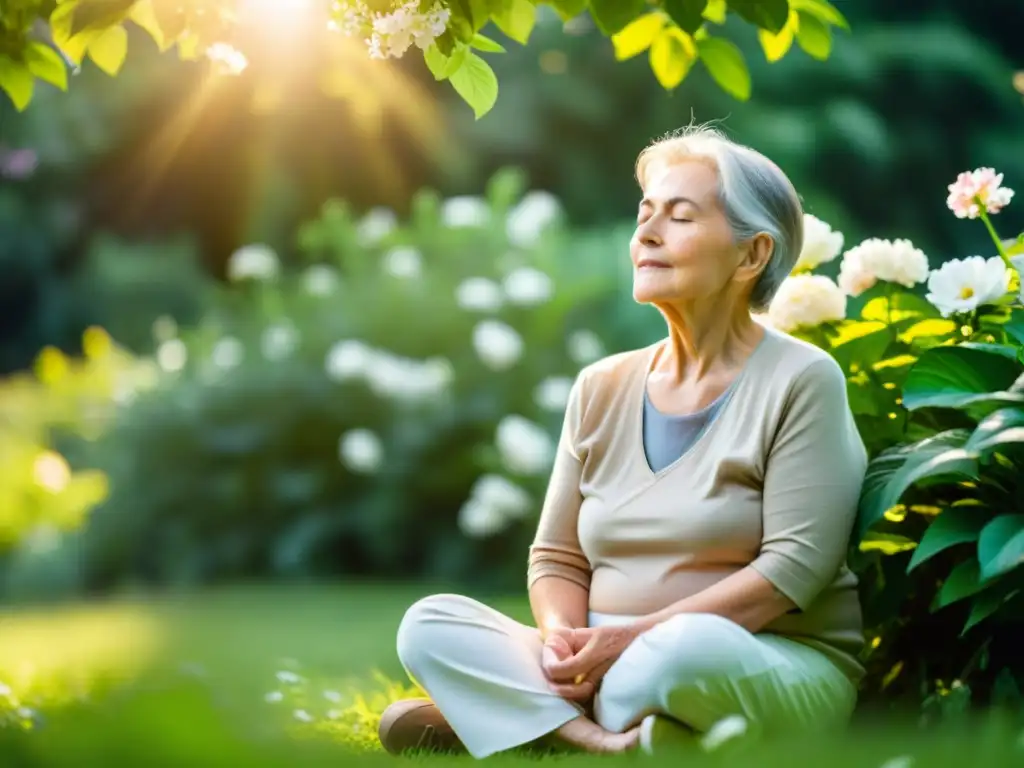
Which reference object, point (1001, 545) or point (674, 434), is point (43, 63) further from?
point (1001, 545)

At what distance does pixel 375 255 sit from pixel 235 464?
1342 millimetres

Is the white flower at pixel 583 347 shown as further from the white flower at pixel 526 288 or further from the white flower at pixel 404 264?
the white flower at pixel 404 264

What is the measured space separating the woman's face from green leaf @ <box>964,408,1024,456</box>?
1.75 feet

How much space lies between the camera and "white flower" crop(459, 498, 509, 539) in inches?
219

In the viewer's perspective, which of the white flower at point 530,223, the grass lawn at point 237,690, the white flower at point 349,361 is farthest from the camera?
the white flower at point 530,223

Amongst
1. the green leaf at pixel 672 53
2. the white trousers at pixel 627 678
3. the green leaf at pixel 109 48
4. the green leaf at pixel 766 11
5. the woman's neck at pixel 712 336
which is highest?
the green leaf at pixel 109 48

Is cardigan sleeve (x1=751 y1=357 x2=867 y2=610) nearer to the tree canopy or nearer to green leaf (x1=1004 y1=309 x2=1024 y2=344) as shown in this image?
green leaf (x1=1004 y1=309 x2=1024 y2=344)

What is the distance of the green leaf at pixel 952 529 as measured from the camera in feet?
8.97

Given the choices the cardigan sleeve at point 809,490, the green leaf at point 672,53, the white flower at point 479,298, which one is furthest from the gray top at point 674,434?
the white flower at point 479,298

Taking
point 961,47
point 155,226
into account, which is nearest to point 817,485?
point 961,47

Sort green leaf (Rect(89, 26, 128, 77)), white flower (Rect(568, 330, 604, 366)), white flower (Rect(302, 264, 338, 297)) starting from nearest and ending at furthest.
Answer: green leaf (Rect(89, 26, 128, 77)) < white flower (Rect(568, 330, 604, 366)) < white flower (Rect(302, 264, 338, 297))

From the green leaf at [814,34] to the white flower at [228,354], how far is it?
3496 millimetres

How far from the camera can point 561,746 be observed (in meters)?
2.75

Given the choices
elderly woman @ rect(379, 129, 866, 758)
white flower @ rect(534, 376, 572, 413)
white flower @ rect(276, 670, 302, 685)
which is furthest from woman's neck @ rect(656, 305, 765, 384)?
white flower @ rect(534, 376, 572, 413)
